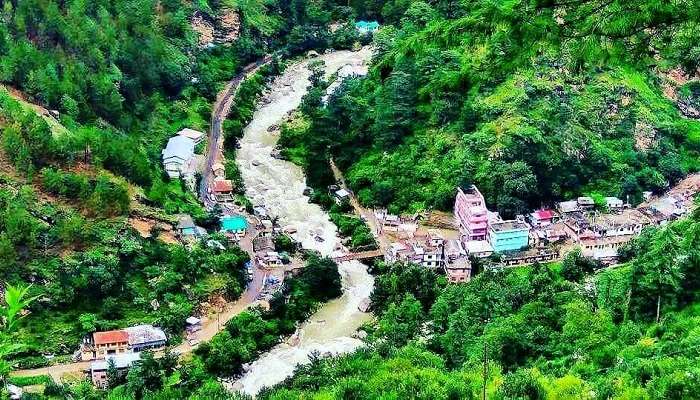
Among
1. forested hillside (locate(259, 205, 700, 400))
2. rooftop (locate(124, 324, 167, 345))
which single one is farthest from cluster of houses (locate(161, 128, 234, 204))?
rooftop (locate(124, 324, 167, 345))

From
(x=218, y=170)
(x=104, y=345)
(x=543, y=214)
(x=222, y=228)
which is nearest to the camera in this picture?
(x=104, y=345)

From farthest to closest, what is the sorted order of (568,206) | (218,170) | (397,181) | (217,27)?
(217,27) → (218,170) → (397,181) → (568,206)

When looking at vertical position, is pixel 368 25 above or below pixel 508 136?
above

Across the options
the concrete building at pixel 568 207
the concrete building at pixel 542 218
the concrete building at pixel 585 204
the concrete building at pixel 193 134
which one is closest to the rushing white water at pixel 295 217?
the concrete building at pixel 193 134

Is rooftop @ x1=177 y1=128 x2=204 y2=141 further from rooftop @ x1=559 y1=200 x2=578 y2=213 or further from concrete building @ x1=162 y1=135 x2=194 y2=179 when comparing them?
rooftop @ x1=559 y1=200 x2=578 y2=213

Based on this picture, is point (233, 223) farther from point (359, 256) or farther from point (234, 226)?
point (359, 256)

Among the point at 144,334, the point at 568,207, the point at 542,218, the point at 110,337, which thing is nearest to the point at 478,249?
the point at 542,218

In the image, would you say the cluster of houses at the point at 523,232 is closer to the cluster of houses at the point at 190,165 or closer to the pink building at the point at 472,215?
the pink building at the point at 472,215
